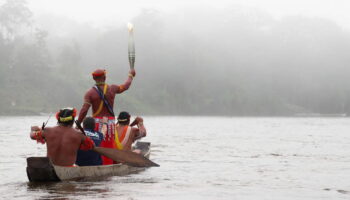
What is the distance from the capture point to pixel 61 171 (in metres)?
11.7

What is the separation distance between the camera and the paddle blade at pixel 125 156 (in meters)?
12.7

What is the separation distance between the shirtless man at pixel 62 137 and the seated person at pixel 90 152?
0.86 metres

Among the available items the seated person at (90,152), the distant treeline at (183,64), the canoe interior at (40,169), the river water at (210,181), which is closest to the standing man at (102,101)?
the seated person at (90,152)

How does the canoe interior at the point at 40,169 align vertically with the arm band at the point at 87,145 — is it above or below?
below

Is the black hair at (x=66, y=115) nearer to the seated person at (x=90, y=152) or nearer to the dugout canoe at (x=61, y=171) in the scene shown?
the dugout canoe at (x=61, y=171)

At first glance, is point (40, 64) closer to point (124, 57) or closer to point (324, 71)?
point (124, 57)

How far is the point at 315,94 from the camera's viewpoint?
16550cm

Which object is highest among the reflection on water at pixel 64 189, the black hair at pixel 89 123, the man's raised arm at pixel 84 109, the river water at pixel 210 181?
the man's raised arm at pixel 84 109

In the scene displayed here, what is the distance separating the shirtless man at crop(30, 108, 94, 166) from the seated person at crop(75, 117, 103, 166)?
2.83ft

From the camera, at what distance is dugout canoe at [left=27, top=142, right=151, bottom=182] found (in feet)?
37.2

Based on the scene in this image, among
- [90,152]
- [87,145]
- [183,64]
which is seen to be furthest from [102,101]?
[183,64]

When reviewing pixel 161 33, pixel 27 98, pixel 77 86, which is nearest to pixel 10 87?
pixel 27 98

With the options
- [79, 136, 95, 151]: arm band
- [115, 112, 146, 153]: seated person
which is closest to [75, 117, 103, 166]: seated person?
[79, 136, 95, 151]: arm band

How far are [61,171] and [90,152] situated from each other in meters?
1.27
